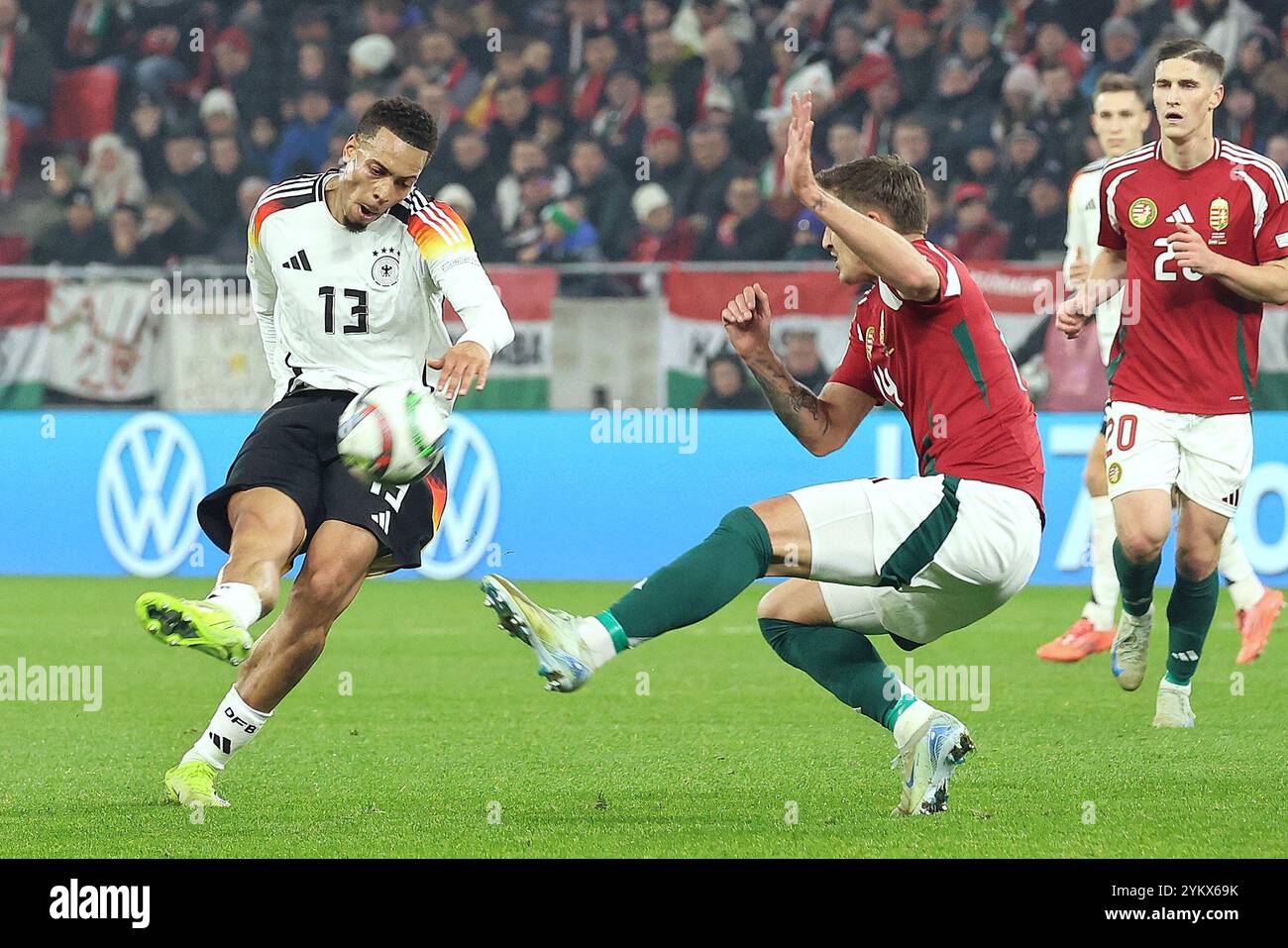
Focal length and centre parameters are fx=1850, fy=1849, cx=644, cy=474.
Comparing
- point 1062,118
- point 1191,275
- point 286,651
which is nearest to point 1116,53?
point 1062,118

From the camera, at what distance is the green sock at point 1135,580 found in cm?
668

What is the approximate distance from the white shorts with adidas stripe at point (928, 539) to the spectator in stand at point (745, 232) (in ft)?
30.5

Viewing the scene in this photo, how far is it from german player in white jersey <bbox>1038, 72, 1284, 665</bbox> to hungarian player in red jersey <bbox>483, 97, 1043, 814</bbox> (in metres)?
2.98

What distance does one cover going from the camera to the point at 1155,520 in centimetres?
655

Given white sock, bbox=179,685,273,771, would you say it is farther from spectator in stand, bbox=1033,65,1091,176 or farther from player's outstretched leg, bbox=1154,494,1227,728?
spectator in stand, bbox=1033,65,1091,176

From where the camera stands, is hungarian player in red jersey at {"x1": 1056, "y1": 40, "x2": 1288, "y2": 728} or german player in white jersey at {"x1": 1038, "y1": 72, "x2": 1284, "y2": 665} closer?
hungarian player in red jersey at {"x1": 1056, "y1": 40, "x2": 1288, "y2": 728}

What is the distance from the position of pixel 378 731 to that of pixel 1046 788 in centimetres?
251

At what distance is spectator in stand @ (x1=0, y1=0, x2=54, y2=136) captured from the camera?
1652 centimetres

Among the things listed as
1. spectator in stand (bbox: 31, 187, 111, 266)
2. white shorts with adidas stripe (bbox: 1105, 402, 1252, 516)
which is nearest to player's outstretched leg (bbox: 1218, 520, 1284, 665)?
white shorts with adidas stripe (bbox: 1105, 402, 1252, 516)

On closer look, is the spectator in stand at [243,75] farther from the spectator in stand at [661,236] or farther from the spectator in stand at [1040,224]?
the spectator in stand at [1040,224]

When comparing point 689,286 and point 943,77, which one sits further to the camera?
point 943,77
